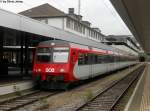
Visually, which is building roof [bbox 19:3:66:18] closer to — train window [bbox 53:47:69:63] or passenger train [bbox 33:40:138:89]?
passenger train [bbox 33:40:138:89]

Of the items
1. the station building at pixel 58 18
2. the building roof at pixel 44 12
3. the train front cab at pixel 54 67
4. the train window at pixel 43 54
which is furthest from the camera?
the building roof at pixel 44 12

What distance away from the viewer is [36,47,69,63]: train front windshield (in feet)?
67.0

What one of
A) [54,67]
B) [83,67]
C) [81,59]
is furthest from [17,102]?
[83,67]

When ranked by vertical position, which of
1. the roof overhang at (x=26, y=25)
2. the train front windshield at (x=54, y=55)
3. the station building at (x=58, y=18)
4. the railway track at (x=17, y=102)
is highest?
the station building at (x=58, y=18)

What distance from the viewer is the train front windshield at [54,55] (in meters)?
20.4

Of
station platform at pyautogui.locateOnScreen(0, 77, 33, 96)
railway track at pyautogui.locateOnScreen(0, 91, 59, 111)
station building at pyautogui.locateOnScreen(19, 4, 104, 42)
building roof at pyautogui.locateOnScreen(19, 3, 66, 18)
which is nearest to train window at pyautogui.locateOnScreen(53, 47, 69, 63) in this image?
station platform at pyautogui.locateOnScreen(0, 77, 33, 96)

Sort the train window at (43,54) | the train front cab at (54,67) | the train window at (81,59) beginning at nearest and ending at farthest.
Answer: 1. the train front cab at (54,67)
2. the train window at (43,54)
3. the train window at (81,59)

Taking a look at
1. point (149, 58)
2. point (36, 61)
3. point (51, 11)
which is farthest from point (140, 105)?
point (149, 58)

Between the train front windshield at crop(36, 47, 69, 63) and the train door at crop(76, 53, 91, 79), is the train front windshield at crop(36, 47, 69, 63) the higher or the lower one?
the higher one

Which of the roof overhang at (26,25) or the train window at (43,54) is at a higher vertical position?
the roof overhang at (26,25)

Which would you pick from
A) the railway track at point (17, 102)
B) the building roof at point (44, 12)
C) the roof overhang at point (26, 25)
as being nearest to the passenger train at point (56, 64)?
the roof overhang at point (26, 25)

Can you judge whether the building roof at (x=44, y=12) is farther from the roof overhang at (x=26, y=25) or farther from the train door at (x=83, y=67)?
the roof overhang at (x=26, y=25)

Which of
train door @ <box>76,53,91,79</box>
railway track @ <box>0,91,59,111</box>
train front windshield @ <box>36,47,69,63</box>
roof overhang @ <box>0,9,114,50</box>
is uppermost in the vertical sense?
roof overhang @ <box>0,9,114,50</box>

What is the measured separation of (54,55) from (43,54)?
0.68 meters
